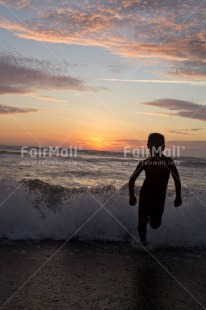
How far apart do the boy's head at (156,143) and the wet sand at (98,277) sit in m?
2.02

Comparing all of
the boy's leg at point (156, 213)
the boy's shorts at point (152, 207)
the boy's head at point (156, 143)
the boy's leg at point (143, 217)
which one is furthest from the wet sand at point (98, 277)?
the boy's head at point (156, 143)

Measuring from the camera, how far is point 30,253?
645 cm

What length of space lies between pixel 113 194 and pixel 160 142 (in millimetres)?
4481

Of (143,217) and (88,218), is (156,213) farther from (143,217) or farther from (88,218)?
(88,218)

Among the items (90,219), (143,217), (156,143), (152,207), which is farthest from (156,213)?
(90,219)

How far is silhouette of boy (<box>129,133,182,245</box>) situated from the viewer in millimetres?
6340

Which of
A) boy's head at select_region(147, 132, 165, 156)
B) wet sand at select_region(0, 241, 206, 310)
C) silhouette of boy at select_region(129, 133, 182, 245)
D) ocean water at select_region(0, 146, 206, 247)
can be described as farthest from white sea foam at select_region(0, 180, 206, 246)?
boy's head at select_region(147, 132, 165, 156)

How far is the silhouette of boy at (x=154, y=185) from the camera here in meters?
6.34

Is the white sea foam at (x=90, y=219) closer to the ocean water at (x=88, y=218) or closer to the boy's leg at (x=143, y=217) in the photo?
the ocean water at (x=88, y=218)

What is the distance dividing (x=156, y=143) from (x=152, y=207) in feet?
4.07

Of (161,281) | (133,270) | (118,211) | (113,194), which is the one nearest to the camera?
(161,281)

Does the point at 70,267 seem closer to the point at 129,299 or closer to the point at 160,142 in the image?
the point at 129,299

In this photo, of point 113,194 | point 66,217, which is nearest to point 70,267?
point 66,217

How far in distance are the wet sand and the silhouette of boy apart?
751mm
